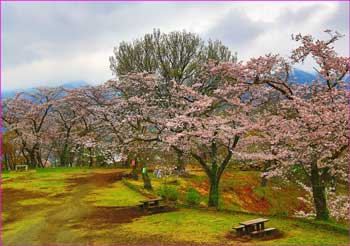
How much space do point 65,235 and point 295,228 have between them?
27.4 feet

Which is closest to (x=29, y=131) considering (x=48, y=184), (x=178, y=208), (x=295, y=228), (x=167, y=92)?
(x=48, y=184)

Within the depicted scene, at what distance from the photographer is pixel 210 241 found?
37.5 feet

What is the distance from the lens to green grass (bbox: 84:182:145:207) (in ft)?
62.4

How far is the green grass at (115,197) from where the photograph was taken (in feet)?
62.4

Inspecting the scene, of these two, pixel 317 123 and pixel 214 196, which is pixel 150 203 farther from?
pixel 317 123

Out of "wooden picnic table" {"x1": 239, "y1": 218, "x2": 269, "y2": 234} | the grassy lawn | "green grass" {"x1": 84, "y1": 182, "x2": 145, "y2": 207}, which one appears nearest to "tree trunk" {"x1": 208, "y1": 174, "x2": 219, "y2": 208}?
the grassy lawn

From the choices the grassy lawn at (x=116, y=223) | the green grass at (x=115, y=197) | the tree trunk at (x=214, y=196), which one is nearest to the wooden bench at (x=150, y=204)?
the grassy lawn at (x=116, y=223)

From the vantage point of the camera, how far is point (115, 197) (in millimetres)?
20953

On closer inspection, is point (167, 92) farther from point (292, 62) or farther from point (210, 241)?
point (210, 241)

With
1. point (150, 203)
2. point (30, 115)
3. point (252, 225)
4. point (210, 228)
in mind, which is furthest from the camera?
point (30, 115)

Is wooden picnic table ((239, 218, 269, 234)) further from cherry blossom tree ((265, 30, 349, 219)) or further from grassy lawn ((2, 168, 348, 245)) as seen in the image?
cherry blossom tree ((265, 30, 349, 219))

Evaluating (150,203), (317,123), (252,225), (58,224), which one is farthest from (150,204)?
(317,123)

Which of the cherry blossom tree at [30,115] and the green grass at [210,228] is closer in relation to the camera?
the green grass at [210,228]

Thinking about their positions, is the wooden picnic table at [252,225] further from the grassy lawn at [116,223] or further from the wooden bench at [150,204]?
the wooden bench at [150,204]
